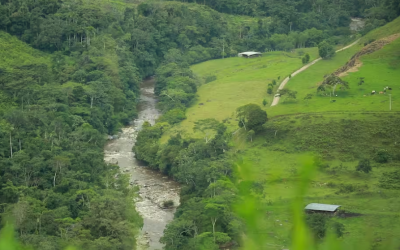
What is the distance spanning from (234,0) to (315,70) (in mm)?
20144

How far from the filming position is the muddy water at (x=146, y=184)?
84.8ft

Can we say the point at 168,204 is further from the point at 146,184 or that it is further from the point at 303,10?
the point at 303,10

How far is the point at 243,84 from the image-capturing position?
46156mm

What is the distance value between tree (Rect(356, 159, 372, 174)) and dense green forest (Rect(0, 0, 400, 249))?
592 centimetres

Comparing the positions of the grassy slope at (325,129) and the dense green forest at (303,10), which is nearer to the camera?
the grassy slope at (325,129)

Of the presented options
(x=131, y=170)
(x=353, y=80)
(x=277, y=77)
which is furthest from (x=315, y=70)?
(x=131, y=170)

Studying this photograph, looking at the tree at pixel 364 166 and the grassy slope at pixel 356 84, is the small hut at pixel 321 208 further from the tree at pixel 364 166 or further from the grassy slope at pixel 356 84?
the grassy slope at pixel 356 84

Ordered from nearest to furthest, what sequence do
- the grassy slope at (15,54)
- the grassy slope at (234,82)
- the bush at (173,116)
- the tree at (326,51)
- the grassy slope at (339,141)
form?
the grassy slope at (339,141) < the bush at (173,116) < the grassy slope at (15,54) < the grassy slope at (234,82) < the tree at (326,51)

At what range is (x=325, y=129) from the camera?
33781 mm

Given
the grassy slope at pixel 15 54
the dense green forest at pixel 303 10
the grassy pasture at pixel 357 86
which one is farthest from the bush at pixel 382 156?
the dense green forest at pixel 303 10

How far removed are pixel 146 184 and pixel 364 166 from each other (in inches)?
404

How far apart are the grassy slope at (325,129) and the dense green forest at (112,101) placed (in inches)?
62.2

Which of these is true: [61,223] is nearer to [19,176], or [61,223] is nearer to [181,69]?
[19,176]

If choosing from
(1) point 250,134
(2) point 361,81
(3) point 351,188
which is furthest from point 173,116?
(3) point 351,188
